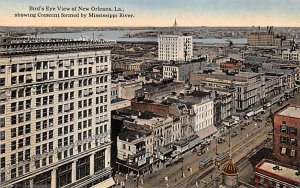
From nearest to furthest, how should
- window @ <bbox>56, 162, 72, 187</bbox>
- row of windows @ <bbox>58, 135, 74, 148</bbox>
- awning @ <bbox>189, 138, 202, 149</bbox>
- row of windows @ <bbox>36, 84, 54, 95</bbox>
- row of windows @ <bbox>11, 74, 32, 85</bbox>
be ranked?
row of windows @ <bbox>11, 74, 32, 85</bbox>
row of windows @ <bbox>36, 84, 54, 95</bbox>
row of windows @ <bbox>58, 135, 74, 148</bbox>
window @ <bbox>56, 162, 72, 187</bbox>
awning @ <bbox>189, 138, 202, 149</bbox>

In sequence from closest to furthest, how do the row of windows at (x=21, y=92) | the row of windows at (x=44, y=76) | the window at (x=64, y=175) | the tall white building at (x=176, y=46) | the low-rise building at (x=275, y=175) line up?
the row of windows at (x=21, y=92) → the row of windows at (x=44, y=76) → the low-rise building at (x=275, y=175) → the window at (x=64, y=175) → the tall white building at (x=176, y=46)

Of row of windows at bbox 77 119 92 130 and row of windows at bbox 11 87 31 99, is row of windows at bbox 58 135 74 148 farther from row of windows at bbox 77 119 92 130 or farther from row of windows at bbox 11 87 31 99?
row of windows at bbox 11 87 31 99

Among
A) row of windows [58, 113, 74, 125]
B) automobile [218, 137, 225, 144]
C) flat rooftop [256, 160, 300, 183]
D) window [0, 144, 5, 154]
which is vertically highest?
row of windows [58, 113, 74, 125]

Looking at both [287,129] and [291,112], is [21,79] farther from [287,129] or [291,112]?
[291,112]

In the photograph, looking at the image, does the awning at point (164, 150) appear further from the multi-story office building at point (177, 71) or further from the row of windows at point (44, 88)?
the multi-story office building at point (177, 71)

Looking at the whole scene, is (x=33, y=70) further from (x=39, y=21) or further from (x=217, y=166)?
(x=217, y=166)

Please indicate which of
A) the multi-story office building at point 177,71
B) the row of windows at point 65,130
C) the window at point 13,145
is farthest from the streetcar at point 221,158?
the multi-story office building at point 177,71

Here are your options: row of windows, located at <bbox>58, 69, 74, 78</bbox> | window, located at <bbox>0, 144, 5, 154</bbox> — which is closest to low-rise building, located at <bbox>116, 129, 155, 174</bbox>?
row of windows, located at <bbox>58, 69, 74, 78</bbox>
